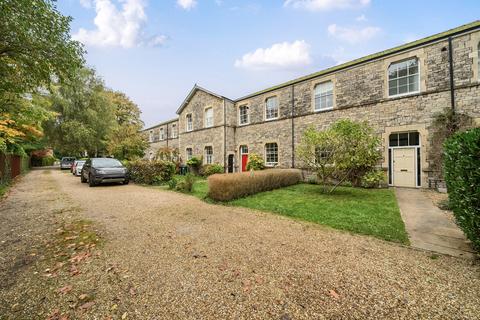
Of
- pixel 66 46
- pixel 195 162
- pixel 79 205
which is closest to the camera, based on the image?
pixel 66 46

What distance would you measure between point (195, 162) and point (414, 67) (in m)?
16.0

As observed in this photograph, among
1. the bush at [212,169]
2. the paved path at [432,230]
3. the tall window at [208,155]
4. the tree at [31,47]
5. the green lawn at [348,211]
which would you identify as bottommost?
the paved path at [432,230]

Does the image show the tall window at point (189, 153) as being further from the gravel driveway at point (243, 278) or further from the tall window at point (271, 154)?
the gravel driveway at point (243, 278)

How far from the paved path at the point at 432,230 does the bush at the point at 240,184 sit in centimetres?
500

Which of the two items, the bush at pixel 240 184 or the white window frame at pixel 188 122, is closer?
the bush at pixel 240 184

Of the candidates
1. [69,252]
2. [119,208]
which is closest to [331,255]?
[69,252]

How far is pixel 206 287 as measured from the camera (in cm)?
255

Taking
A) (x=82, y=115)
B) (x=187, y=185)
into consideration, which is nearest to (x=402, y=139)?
(x=187, y=185)

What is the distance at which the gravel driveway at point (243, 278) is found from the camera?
2176 millimetres

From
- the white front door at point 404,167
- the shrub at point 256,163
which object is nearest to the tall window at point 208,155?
the shrub at point 256,163

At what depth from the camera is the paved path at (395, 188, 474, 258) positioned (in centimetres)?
362

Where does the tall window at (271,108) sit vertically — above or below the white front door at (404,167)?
above

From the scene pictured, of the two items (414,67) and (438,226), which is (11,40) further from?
(414,67)

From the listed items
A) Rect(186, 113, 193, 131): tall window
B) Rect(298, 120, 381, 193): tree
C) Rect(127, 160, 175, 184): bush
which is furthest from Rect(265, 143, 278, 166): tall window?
Rect(186, 113, 193, 131): tall window
